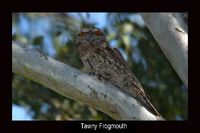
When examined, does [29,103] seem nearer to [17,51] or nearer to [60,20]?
[60,20]

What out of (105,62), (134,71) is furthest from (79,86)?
(134,71)

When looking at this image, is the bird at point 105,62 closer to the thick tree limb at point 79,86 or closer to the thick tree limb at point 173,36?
the thick tree limb at point 79,86

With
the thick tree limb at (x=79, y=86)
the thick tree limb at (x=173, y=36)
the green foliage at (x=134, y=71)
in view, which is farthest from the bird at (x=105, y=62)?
the green foliage at (x=134, y=71)

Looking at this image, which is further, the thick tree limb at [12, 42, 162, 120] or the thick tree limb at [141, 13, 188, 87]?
the thick tree limb at [141, 13, 188, 87]

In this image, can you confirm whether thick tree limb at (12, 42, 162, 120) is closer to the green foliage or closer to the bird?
the bird

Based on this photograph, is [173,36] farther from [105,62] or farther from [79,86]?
[79,86]

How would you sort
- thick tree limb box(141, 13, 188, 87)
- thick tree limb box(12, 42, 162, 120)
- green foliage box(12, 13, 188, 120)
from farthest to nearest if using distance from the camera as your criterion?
green foliage box(12, 13, 188, 120), thick tree limb box(141, 13, 188, 87), thick tree limb box(12, 42, 162, 120)

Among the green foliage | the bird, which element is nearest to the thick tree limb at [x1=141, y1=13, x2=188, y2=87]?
the bird

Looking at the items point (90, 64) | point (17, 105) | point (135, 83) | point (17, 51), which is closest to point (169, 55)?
point (135, 83)

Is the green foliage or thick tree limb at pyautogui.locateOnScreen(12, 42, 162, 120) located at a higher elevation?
the green foliage
